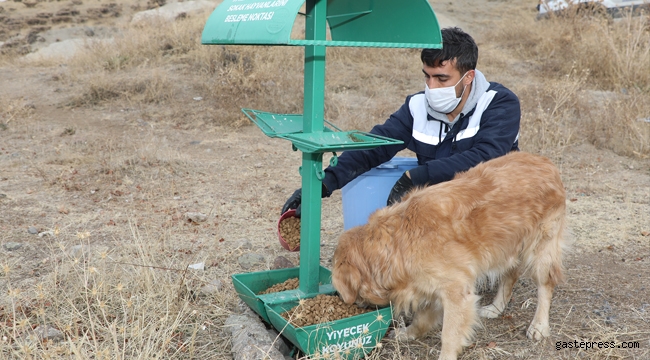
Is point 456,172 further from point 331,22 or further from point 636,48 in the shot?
point 636,48

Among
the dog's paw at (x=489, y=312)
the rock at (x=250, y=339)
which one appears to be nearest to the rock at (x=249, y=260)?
the rock at (x=250, y=339)

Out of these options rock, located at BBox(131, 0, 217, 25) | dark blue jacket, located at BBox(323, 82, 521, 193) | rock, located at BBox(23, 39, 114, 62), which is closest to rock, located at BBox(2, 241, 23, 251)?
dark blue jacket, located at BBox(323, 82, 521, 193)

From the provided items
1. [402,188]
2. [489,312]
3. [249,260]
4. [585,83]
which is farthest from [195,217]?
[585,83]

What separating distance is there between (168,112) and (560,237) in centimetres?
719

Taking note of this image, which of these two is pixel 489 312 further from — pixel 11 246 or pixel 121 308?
pixel 11 246

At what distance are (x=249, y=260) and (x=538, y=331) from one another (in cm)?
203

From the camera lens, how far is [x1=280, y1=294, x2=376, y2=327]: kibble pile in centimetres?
277

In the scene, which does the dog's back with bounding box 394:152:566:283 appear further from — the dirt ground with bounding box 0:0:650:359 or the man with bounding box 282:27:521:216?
the dirt ground with bounding box 0:0:650:359

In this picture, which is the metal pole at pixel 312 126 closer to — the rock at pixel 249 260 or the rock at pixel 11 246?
the rock at pixel 249 260

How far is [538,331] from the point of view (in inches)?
127

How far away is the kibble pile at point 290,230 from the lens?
11.6 feet

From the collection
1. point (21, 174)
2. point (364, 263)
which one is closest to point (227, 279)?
point (364, 263)

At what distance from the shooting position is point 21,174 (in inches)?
248

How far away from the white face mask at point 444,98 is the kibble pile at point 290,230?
117cm
